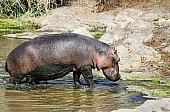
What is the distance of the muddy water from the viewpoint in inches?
304

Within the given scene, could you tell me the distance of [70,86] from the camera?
31.5 ft

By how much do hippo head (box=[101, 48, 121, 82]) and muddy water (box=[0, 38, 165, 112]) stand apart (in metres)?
0.17

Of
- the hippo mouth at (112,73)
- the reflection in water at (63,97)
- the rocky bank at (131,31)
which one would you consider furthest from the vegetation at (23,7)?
the hippo mouth at (112,73)

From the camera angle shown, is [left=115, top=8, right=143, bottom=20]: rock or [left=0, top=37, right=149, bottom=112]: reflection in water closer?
[left=0, top=37, right=149, bottom=112]: reflection in water

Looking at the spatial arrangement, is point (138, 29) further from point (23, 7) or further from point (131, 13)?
Result: point (23, 7)

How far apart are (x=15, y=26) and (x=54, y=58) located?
9836 millimetres

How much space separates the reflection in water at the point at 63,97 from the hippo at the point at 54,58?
24 cm

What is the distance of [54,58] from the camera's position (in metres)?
9.32

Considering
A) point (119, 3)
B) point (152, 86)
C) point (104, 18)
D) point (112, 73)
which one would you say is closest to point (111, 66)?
point (112, 73)

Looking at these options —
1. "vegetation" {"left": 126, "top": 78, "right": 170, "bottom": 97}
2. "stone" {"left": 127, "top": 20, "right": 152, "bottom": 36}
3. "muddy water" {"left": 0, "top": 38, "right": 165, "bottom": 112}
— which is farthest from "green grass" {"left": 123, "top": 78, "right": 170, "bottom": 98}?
"stone" {"left": 127, "top": 20, "right": 152, "bottom": 36}

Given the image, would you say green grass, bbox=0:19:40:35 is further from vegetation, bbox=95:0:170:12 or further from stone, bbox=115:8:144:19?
vegetation, bbox=95:0:170:12

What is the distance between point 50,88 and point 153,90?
1.73m

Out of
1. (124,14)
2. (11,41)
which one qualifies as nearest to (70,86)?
(11,41)

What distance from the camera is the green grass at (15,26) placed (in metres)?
17.9
